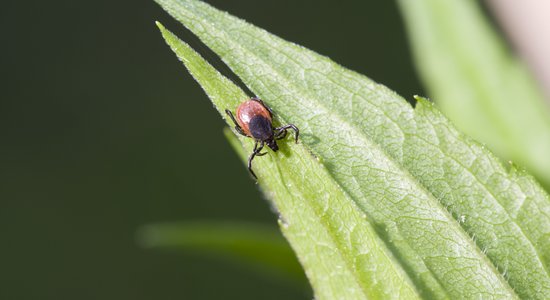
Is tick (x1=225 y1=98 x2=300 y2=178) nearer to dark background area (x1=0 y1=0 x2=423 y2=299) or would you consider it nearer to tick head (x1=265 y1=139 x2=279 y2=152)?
tick head (x1=265 y1=139 x2=279 y2=152)

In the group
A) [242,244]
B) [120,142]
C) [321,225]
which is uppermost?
[321,225]

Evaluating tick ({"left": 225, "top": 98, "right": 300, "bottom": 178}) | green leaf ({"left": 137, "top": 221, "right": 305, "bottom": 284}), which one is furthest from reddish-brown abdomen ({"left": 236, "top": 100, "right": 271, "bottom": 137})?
green leaf ({"left": 137, "top": 221, "right": 305, "bottom": 284})

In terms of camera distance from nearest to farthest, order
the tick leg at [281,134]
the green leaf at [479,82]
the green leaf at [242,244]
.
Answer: the tick leg at [281,134], the green leaf at [242,244], the green leaf at [479,82]

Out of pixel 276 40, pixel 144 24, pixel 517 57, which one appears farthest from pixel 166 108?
pixel 276 40

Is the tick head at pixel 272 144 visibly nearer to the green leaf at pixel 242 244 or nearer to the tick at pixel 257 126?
the tick at pixel 257 126

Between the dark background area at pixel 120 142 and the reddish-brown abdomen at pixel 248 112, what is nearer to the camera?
the reddish-brown abdomen at pixel 248 112

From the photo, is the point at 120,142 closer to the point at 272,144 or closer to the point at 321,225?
the point at 272,144

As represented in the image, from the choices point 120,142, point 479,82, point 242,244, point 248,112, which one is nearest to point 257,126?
point 248,112

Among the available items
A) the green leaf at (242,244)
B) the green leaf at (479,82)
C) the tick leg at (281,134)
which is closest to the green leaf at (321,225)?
the tick leg at (281,134)
